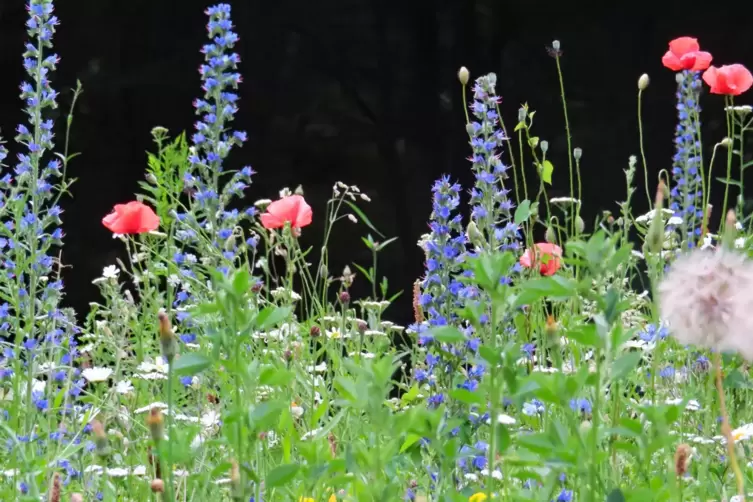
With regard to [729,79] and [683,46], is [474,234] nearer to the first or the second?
[729,79]

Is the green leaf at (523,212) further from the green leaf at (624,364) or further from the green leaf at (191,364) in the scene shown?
the green leaf at (191,364)

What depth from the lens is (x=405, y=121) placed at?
15.9ft

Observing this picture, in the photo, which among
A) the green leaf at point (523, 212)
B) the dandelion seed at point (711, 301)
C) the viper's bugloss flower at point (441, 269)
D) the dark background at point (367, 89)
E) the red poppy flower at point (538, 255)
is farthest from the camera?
the dark background at point (367, 89)

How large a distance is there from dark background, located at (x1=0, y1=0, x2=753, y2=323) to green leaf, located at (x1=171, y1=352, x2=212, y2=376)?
3411 millimetres

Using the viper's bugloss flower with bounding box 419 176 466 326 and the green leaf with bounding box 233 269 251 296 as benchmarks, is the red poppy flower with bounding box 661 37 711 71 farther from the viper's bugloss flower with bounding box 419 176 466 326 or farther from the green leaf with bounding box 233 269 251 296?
the green leaf with bounding box 233 269 251 296

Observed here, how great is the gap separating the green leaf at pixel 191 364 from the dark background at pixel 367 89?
3.41m

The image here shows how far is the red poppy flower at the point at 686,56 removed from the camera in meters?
3.11

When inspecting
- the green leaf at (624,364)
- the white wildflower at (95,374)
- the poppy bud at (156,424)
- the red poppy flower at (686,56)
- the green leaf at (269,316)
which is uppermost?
the red poppy flower at (686,56)

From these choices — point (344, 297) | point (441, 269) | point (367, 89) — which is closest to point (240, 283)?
point (441, 269)

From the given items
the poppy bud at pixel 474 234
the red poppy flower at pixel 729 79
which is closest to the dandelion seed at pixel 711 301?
the poppy bud at pixel 474 234

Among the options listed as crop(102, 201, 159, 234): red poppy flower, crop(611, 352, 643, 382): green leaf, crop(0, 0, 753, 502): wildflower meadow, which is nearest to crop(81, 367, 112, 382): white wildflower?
crop(0, 0, 753, 502): wildflower meadow

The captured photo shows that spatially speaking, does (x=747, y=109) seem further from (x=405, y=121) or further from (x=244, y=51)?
(x=244, y=51)

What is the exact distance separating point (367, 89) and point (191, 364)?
3.70 m

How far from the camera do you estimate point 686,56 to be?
10.2 feet
